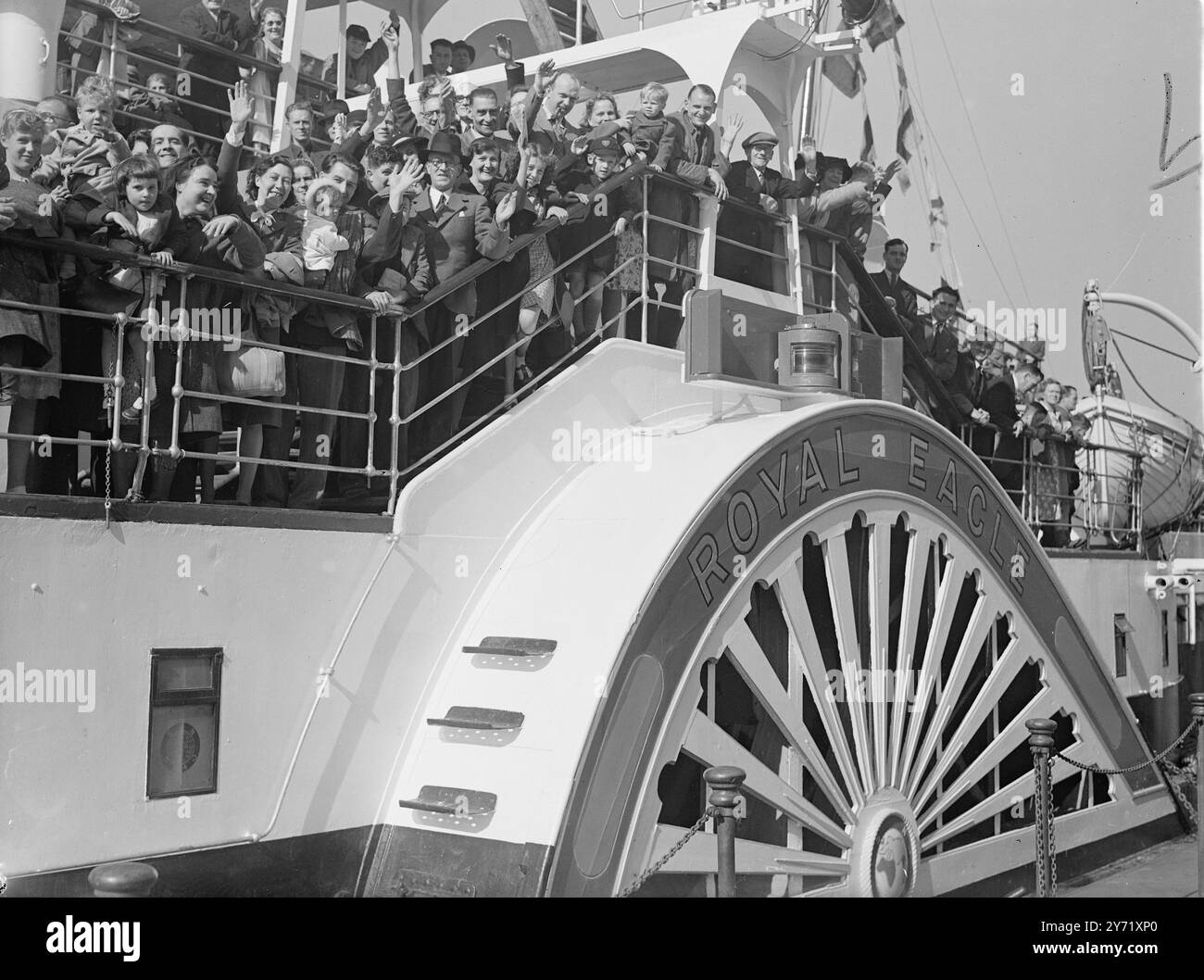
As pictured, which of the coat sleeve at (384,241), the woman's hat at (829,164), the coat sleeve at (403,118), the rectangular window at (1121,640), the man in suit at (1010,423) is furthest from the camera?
the rectangular window at (1121,640)

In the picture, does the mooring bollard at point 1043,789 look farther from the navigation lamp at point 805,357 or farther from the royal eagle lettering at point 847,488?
the navigation lamp at point 805,357

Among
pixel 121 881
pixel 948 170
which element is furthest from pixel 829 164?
pixel 121 881

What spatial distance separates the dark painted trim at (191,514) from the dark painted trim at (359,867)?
3.56ft

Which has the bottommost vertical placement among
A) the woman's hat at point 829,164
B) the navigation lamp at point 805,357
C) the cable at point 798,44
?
the navigation lamp at point 805,357

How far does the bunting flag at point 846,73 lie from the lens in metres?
9.49

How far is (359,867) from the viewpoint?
4.78 metres

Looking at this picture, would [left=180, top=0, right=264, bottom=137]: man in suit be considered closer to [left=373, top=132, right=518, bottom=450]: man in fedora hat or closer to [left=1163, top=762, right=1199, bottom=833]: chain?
[left=373, top=132, right=518, bottom=450]: man in fedora hat

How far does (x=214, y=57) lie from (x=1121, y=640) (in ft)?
23.3

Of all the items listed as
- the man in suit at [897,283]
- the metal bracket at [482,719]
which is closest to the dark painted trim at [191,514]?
the metal bracket at [482,719]

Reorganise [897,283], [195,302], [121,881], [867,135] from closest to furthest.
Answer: [121,881] → [195,302] → [897,283] → [867,135]

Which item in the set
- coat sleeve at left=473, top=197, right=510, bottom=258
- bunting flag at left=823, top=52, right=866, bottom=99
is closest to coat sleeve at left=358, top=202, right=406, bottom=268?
coat sleeve at left=473, top=197, right=510, bottom=258

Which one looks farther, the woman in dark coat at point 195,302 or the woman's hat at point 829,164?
the woman's hat at point 829,164

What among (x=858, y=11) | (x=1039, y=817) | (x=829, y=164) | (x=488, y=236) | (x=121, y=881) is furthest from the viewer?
(x=858, y=11)

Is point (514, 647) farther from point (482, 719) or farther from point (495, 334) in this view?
point (495, 334)
